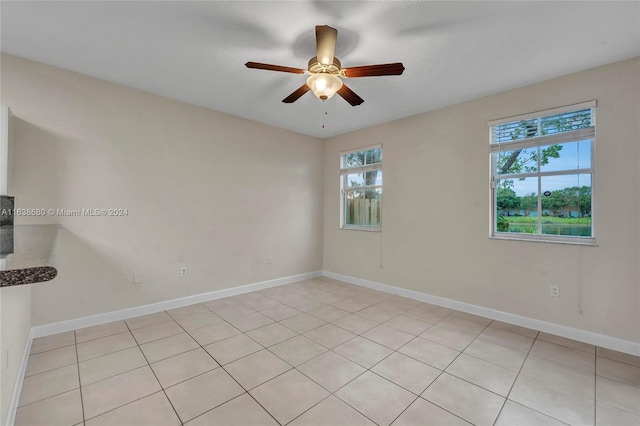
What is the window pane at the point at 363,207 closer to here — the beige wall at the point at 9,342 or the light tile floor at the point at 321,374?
the light tile floor at the point at 321,374

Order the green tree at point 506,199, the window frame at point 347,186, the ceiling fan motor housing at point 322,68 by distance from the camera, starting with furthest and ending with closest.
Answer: the window frame at point 347,186
the green tree at point 506,199
the ceiling fan motor housing at point 322,68

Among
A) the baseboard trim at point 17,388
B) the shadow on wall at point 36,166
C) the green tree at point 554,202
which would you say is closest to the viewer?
the baseboard trim at point 17,388

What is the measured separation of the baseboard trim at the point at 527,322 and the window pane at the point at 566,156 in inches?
64.6

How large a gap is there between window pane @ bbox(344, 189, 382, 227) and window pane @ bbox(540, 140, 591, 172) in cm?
216

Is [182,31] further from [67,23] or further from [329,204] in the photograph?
[329,204]

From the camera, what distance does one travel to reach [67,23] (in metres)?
2.12

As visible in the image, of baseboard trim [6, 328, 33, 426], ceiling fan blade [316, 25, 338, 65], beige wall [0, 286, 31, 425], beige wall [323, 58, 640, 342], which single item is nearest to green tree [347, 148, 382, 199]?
beige wall [323, 58, 640, 342]

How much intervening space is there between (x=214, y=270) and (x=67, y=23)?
2934 mm

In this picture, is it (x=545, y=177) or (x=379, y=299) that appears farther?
(x=379, y=299)

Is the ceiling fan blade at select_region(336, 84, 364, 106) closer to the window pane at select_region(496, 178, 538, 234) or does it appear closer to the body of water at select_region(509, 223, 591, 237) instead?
the window pane at select_region(496, 178, 538, 234)

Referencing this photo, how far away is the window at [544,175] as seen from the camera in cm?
276

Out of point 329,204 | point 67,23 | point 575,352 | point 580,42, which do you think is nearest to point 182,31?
point 67,23

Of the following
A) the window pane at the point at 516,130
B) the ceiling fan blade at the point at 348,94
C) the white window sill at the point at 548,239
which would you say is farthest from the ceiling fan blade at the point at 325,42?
the white window sill at the point at 548,239

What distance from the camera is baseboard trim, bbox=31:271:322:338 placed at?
2747 millimetres
